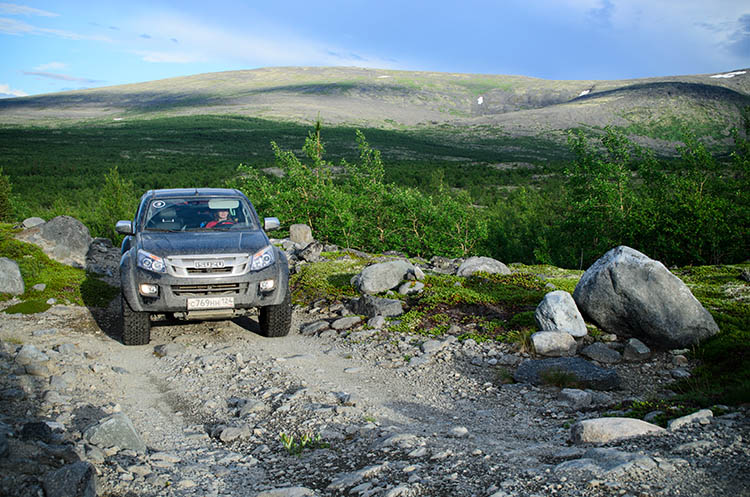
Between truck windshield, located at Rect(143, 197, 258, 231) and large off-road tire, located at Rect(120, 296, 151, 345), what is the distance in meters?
1.35

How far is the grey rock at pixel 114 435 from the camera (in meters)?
4.32

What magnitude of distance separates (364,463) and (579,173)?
13816 mm

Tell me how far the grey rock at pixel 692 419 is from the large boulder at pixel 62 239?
12.8 m

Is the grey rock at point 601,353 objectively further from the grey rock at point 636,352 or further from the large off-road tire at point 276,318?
the large off-road tire at point 276,318

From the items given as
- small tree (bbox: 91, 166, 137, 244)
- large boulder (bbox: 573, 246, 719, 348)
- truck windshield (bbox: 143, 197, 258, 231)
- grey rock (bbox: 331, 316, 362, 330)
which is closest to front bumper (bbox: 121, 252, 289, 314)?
truck windshield (bbox: 143, 197, 258, 231)

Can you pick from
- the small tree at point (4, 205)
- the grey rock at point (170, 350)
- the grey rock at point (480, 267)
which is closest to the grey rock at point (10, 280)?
the grey rock at point (170, 350)

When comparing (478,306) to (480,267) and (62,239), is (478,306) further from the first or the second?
(62,239)

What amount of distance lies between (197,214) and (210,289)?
5.64 feet

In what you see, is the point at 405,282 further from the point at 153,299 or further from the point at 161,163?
the point at 161,163

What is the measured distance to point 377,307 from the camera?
876cm

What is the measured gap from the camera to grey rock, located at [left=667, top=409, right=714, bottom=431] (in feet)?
13.8

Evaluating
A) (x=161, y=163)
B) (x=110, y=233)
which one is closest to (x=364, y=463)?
(x=110, y=233)

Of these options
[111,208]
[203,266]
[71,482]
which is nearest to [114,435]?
[71,482]

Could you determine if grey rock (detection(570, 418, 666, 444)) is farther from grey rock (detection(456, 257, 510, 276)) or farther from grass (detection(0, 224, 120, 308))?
grass (detection(0, 224, 120, 308))
